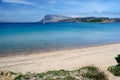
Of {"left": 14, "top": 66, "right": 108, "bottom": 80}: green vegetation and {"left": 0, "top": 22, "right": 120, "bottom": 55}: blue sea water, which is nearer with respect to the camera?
{"left": 14, "top": 66, "right": 108, "bottom": 80}: green vegetation

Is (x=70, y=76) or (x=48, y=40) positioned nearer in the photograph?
(x=70, y=76)

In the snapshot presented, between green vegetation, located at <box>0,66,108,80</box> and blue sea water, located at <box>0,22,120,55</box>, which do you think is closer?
green vegetation, located at <box>0,66,108,80</box>

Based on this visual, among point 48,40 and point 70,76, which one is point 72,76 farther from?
point 48,40

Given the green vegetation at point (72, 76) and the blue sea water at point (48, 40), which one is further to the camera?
the blue sea water at point (48, 40)

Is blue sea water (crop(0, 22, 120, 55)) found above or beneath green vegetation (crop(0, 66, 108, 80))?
beneath

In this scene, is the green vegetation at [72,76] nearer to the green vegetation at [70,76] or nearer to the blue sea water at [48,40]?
the green vegetation at [70,76]

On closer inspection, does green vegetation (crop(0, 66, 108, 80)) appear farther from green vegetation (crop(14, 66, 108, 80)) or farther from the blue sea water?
the blue sea water

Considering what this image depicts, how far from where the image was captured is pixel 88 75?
372 inches

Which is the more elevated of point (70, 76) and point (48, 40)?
point (70, 76)

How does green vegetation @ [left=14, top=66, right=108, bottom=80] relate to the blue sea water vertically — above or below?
above

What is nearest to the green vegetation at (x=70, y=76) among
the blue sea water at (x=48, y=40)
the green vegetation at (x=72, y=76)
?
the green vegetation at (x=72, y=76)

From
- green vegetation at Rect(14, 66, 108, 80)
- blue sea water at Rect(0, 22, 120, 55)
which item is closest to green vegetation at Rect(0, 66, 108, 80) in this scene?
green vegetation at Rect(14, 66, 108, 80)

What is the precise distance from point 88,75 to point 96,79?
1.14 feet

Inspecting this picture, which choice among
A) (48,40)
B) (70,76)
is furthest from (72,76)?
(48,40)
